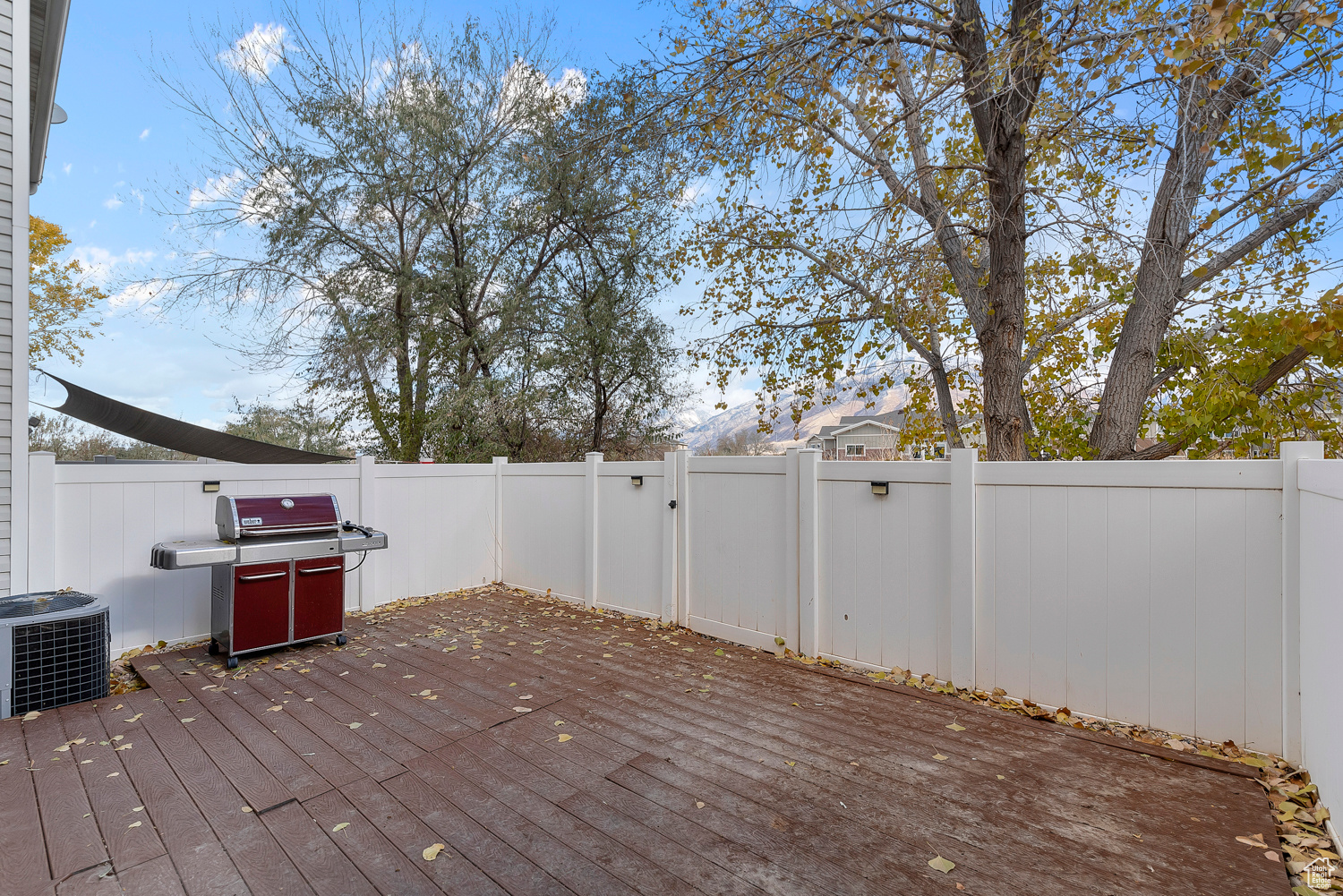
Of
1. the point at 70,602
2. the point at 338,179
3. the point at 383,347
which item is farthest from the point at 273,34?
the point at 70,602

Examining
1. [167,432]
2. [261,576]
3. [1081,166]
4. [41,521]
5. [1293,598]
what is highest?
[1081,166]

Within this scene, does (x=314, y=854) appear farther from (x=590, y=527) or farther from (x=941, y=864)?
(x=590, y=527)

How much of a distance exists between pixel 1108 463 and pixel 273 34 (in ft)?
35.3

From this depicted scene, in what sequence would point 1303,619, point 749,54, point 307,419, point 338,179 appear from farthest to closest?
1. point 307,419
2. point 338,179
3. point 749,54
4. point 1303,619

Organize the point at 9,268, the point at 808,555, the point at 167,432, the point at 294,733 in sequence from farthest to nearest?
1. the point at 167,432
2. the point at 808,555
3. the point at 9,268
4. the point at 294,733

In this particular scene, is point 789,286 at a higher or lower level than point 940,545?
higher

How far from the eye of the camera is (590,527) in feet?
18.5

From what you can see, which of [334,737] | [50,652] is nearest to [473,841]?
[334,737]

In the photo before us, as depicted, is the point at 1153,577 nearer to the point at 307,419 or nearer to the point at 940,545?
the point at 940,545

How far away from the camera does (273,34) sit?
845 centimetres

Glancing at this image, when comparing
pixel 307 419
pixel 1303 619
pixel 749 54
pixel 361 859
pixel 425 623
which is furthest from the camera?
pixel 307 419

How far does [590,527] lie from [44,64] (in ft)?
17.4

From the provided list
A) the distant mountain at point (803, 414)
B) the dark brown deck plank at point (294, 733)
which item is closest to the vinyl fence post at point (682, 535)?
the distant mountain at point (803, 414)

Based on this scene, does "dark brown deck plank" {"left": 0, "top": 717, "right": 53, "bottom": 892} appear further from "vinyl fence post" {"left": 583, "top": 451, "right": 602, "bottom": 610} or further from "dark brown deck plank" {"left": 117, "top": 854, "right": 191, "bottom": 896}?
"vinyl fence post" {"left": 583, "top": 451, "right": 602, "bottom": 610}
